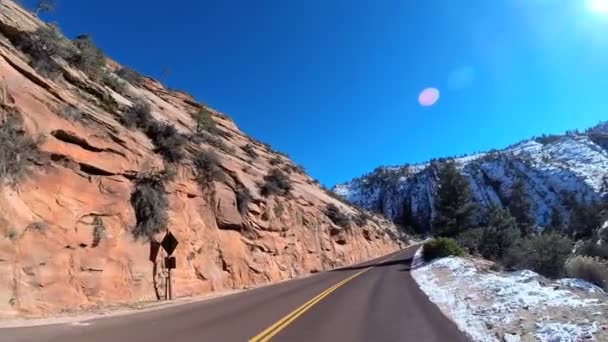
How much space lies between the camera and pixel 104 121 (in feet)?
61.5

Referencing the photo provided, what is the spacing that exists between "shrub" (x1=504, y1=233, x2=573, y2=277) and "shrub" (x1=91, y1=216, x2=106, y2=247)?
23577 millimetres

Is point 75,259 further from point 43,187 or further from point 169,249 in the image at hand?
point 169,249

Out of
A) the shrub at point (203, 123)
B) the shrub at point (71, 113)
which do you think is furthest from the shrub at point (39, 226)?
the shrub at point (203, 123)

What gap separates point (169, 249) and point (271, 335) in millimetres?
9641

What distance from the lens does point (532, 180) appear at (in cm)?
14612

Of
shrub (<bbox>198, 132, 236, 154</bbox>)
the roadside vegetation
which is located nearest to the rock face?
shrub (<bbox>198, 132, 236, 154</bbox>)

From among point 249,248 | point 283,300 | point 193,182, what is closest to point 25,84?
point 193,182

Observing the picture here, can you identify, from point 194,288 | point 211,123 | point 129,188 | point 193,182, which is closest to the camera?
point 129,188

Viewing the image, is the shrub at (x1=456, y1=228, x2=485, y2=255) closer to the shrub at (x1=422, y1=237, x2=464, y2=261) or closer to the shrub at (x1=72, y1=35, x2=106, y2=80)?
the shrub at (x1=422, y1=237, x2=464, y2=261)

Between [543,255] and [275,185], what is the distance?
65.3ft

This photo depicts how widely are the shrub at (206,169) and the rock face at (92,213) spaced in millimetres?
340

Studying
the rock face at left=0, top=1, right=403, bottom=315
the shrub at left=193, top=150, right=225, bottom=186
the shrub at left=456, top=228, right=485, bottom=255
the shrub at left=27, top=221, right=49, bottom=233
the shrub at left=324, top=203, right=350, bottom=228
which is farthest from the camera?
the shrub at left=324, top=203, right=350, bottom=228

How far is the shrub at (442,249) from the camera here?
108 feet

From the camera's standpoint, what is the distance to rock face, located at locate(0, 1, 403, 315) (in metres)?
12.6
